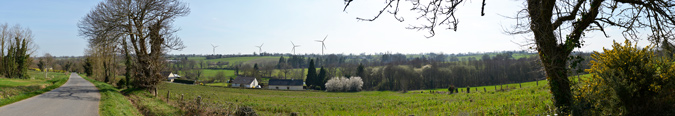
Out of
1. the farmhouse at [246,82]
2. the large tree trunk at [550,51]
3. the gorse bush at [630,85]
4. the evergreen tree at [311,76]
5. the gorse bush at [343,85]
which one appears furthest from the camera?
the evergreen tree at [311,76]

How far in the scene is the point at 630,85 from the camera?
609 centimetres

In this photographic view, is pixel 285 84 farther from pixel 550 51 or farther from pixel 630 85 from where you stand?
pixel 550 51

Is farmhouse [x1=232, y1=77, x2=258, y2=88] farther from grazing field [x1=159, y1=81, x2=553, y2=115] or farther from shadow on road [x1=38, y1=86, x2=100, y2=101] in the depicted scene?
shadow on road [x1=38, y1=86, x2=100, y2=101]

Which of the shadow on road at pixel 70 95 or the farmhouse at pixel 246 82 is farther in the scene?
the farmhouse at pixel 246 82

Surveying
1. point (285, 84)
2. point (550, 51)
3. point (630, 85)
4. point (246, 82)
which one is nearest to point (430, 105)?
point (630, 85)

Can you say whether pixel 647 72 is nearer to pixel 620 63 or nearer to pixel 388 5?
pixel 620 63

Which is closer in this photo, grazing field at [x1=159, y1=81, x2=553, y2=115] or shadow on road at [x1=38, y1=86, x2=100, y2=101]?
grazing field at [x1=159, y1=81, x2=553, y2=115]

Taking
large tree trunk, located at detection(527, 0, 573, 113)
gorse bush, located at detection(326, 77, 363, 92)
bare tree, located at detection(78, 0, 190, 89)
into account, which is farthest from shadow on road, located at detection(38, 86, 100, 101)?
gorse bush, located at detection(326, 77, 363, 92)

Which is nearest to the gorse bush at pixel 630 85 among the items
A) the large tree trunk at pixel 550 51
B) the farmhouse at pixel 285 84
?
the large tree trunk at pixel 550 51

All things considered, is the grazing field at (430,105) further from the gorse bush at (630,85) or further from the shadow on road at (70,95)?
the shadow on road at (70,95)

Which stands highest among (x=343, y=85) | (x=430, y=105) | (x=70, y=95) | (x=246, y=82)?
(x=70, y=95)

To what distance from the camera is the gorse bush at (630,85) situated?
6.03 metres

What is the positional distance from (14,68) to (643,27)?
4350 cm

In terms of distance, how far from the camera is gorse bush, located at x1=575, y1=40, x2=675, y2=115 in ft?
19.8
